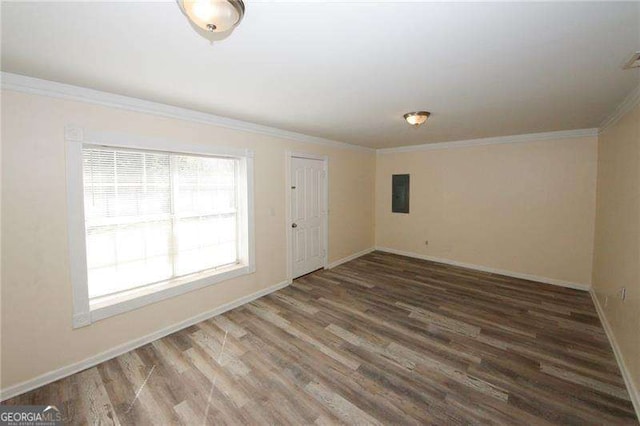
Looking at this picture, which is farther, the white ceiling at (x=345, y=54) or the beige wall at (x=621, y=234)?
the beige wall at (x=621, y=234)

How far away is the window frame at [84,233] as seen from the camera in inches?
86.7

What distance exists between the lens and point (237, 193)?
3.55m

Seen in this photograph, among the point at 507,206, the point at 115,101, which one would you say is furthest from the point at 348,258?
the point at 115,101

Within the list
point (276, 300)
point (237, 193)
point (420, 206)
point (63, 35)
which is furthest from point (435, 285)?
point (63, 35)

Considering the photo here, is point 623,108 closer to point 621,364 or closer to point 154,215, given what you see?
point 621,364

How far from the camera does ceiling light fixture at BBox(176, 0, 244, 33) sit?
1.09 metres

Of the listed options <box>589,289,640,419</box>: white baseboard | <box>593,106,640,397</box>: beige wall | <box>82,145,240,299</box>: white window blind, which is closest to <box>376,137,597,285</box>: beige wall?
<box>593,106,640,397</box>: beige wall

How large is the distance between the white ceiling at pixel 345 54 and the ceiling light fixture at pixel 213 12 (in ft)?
0.36

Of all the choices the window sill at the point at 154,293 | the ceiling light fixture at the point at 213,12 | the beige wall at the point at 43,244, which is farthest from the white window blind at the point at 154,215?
the ceiling light fixture at the point at 213,12

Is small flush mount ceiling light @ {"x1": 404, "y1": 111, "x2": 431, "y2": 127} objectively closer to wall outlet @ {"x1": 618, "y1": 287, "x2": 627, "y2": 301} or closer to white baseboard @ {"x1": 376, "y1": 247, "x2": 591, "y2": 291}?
wall outlet @ {"x1": 618, "y1": 287, "x2": 627, "y2": 301}

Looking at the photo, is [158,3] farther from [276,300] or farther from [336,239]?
[336,239]

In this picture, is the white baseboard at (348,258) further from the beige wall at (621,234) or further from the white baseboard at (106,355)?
the beige wall at (621,234)

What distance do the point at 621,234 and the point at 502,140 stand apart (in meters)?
2.38

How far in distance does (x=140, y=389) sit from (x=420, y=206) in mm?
5136
